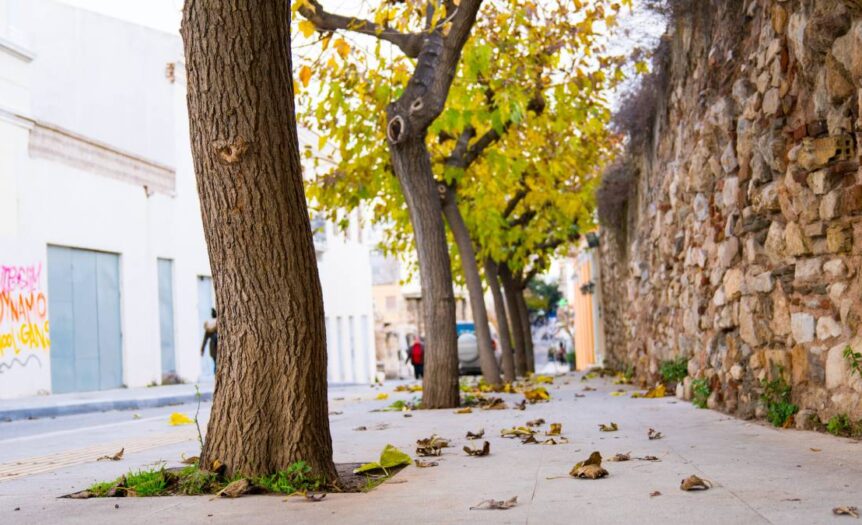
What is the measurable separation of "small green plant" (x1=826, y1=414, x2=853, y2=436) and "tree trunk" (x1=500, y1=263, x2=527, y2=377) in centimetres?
1797

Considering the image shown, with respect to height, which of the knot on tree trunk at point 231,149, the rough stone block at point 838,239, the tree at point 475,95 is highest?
the tree at point 475,95

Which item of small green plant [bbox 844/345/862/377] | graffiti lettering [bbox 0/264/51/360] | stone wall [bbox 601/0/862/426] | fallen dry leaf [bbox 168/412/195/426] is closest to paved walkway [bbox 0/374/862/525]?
small green plant [bbox 844/345/862/377]

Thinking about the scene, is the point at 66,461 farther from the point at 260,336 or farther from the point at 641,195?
the point at 641,195

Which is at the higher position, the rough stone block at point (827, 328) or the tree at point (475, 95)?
the tree at point (475, 95)

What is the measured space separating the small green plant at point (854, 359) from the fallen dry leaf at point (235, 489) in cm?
347

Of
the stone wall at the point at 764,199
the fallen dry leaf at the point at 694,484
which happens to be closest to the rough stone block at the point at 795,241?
the stone wall at the point at 764,199

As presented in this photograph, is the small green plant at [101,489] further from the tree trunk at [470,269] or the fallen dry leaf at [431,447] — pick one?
the tree trunk at [470,269]

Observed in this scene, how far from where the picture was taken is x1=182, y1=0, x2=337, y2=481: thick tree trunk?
513 cm

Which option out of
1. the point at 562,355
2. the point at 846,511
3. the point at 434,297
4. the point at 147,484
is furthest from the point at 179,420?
the point at 562,355

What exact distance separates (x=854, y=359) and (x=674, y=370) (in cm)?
556

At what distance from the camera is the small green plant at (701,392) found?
952 centimetres

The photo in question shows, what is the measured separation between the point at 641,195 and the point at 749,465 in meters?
10.5

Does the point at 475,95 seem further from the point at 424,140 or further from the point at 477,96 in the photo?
the point at 424,140

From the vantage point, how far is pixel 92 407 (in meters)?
17.3
